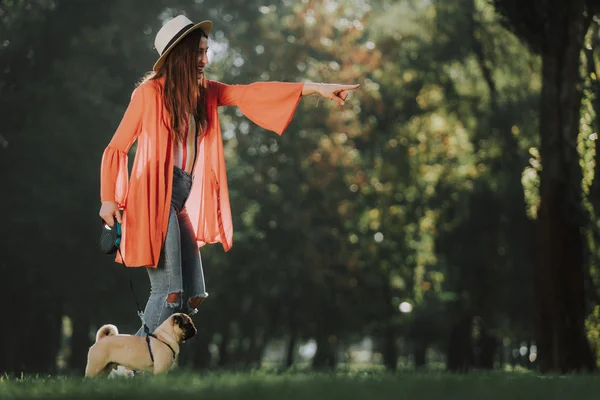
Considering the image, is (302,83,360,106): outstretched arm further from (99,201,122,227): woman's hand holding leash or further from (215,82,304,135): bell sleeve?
(99,201,122,227): woman's hand holding leash

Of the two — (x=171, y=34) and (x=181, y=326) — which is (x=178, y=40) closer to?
(x=171, y=34)

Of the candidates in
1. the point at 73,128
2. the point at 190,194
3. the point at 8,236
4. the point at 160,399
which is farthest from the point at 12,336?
the point at 160,399

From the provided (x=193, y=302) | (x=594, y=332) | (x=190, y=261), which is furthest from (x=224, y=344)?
(x=190, y=261)

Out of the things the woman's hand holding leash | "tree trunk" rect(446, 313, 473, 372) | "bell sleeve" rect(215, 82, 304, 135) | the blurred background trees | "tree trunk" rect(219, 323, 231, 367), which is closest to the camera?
the woman's hand holding leash

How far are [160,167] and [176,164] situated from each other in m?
0.26

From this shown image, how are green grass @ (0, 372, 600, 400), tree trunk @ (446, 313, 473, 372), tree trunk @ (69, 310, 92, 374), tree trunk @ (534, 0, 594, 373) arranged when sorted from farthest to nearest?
tree trunk @ (446, 313, 473, 372)
tree trunk @ (69, 310, 92, 374)
tree trunk @ (534, 0, 594, 373)
green grass @ (0, 372, 600, 400)

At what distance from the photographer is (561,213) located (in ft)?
49.3

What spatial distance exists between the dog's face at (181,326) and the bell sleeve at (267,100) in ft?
5.02

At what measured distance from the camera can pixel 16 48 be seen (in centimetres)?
2411

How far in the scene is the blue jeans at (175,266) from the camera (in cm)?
656

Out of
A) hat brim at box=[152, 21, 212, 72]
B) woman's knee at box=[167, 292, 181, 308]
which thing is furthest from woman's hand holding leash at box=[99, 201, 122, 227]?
hat brim at box=[152, 21, 212, 72]

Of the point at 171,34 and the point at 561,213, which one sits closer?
the point at 171,34

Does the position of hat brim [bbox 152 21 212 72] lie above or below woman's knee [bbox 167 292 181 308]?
above

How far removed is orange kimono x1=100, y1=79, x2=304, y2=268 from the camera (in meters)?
6.50
